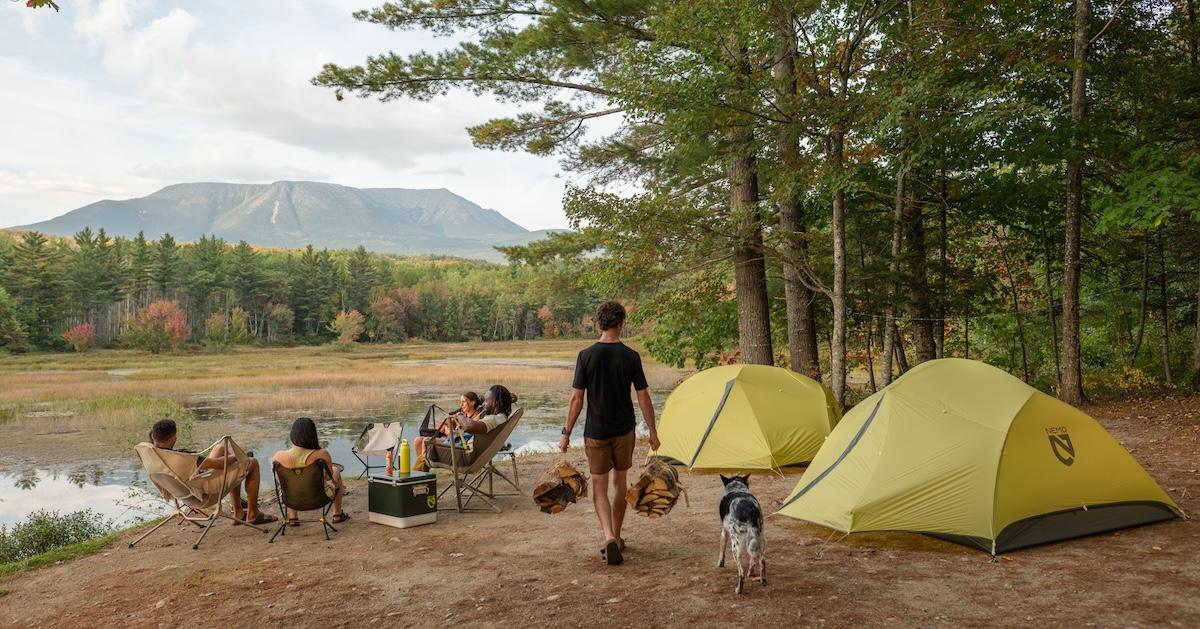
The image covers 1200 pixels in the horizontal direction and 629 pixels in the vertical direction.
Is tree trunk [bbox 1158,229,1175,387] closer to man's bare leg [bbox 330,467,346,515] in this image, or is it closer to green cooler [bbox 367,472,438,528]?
green cooler [bbox 367,472,438,528]

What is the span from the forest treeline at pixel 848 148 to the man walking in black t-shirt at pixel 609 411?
18.5ft

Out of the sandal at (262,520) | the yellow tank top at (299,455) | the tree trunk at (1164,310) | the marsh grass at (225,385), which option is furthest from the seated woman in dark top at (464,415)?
the marsh grass at (225,385)

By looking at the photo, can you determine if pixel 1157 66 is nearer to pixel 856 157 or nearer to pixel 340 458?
pixel 856 157

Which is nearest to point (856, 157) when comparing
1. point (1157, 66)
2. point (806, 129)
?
point (806, 129)

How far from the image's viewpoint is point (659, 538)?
5.62 m

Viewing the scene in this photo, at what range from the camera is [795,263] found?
39.8ft

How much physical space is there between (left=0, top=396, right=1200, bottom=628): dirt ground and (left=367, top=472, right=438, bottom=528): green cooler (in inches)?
6.4

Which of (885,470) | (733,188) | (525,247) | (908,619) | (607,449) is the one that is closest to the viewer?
(908,619)

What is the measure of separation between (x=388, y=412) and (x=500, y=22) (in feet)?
42.4

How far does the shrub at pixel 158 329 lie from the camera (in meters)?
60.6

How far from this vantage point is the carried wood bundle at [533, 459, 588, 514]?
5.30 meters

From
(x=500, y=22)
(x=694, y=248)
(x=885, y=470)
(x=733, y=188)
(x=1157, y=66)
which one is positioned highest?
(x=500, y=22)

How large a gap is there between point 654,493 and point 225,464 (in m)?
3.37

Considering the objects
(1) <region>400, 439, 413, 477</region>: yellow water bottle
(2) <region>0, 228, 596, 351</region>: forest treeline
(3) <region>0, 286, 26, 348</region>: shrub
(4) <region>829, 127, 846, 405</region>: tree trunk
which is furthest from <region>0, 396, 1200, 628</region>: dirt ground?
(3) <region>0, 286, 26, 348</region>: shrub
